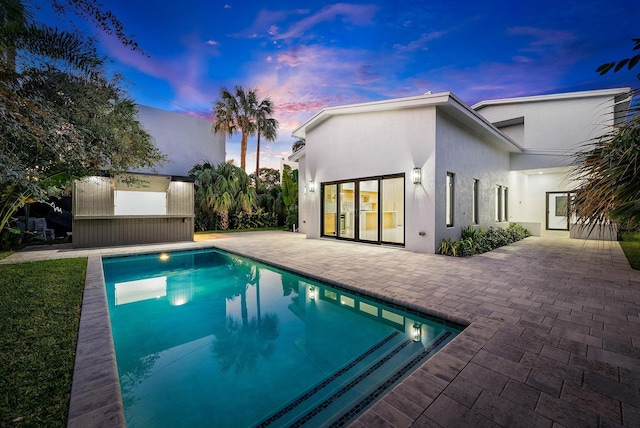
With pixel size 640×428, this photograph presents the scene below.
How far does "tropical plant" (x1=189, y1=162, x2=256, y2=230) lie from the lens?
51.9ft

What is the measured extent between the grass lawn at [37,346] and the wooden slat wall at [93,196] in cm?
522

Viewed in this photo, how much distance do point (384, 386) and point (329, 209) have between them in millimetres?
10419

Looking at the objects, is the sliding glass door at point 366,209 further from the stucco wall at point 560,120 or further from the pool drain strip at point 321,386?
the stucco wall at point 560,120

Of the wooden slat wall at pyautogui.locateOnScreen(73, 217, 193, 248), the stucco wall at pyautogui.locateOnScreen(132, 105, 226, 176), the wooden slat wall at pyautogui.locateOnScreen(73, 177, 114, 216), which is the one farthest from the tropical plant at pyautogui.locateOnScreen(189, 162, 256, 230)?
the wooden slat wall at pyautogui.locateOnScreen(73, 177, 114, 216)

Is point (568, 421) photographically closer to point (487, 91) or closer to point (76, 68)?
point (76, 68)

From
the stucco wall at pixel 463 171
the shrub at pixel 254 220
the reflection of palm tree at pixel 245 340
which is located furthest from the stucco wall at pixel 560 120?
the reflection of palm tree at pixel 245 340

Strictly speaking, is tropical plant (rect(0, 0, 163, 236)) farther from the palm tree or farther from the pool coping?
the palm tree

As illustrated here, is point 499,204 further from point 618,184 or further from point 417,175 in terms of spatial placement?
point 618,184

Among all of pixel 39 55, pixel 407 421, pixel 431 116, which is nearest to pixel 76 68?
pixel 39 55

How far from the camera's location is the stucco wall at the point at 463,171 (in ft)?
30.4

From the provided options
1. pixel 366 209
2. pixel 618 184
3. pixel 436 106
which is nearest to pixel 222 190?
pixel 366 209

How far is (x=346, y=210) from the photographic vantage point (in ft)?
41.0

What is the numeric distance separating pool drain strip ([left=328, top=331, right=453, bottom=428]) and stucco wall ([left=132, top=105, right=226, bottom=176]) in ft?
63.9

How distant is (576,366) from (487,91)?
20.9 m
